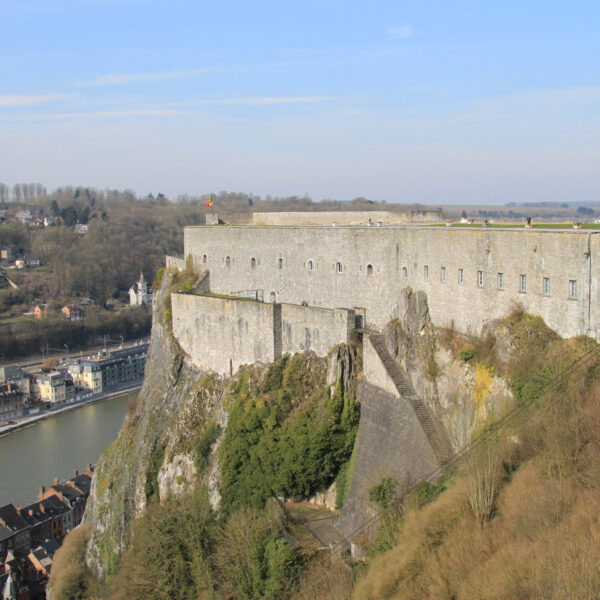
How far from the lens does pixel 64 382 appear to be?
44.6 meters

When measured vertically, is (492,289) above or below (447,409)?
above

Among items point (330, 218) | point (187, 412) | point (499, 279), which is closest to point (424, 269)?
point (499, 279)

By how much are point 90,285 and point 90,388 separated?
2286cm

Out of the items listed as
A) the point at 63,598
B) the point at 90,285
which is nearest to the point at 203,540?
the point at 63,598

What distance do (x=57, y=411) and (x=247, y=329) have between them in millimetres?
29694

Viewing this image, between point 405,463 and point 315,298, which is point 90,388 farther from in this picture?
point 405,463

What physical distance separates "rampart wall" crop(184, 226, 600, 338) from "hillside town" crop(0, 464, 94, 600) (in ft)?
40.6

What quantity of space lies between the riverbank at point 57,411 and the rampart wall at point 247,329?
23.3m

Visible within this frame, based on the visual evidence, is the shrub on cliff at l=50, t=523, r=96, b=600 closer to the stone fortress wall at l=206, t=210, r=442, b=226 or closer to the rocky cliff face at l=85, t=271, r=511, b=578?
the rocky cliff face at l=85, t=271, r=511, b=578

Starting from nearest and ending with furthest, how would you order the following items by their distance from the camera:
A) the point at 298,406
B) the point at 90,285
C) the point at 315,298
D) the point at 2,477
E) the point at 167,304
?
the point at 298,406 → the point at 315,298 → the point at 167,304 → the point at 2,477 → the point at 90,285

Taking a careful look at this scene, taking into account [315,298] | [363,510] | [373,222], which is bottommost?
[363,510]

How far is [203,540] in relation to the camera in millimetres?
13375

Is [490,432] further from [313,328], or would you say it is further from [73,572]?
[73,572]

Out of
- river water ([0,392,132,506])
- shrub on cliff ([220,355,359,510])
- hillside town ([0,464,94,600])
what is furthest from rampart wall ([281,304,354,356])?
river water ([0,392,132,506])
